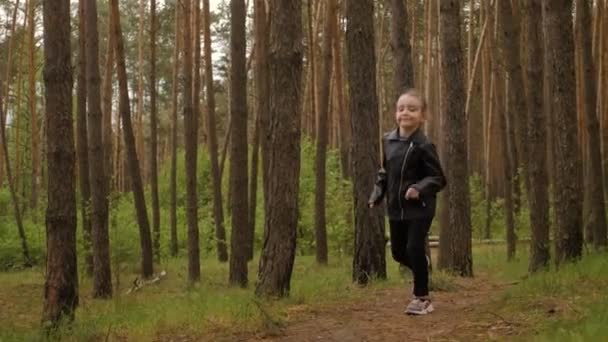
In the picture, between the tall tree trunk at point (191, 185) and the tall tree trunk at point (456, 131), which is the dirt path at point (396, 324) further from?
the tall tree trunk at point (191, 185)

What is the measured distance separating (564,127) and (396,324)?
3.86 metres

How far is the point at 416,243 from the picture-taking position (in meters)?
5.84

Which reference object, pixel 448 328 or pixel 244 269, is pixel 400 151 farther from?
pixel 244 269

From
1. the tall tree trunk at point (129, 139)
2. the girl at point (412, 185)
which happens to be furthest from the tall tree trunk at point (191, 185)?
the girl at point (412, 185)

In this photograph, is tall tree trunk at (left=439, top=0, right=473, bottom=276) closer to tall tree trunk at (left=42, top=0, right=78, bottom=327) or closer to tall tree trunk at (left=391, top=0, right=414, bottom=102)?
tall tree trunk at (left=391, top=0, right=414, bottom=102)

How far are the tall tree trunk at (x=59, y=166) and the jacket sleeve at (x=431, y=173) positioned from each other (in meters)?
A: 3.58

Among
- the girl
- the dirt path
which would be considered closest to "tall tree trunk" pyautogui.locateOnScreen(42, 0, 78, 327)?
the dirt path

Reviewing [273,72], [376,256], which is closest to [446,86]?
[376,256]

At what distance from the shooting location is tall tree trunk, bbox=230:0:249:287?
10.9 meters

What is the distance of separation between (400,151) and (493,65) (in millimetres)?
16434

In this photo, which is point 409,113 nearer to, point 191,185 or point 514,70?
point 514,70

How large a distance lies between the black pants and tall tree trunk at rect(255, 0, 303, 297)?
4.21 ft

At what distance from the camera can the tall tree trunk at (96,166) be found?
1198cm

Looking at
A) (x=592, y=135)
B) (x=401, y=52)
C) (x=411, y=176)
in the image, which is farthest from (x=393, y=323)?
(x=592, y=135)
